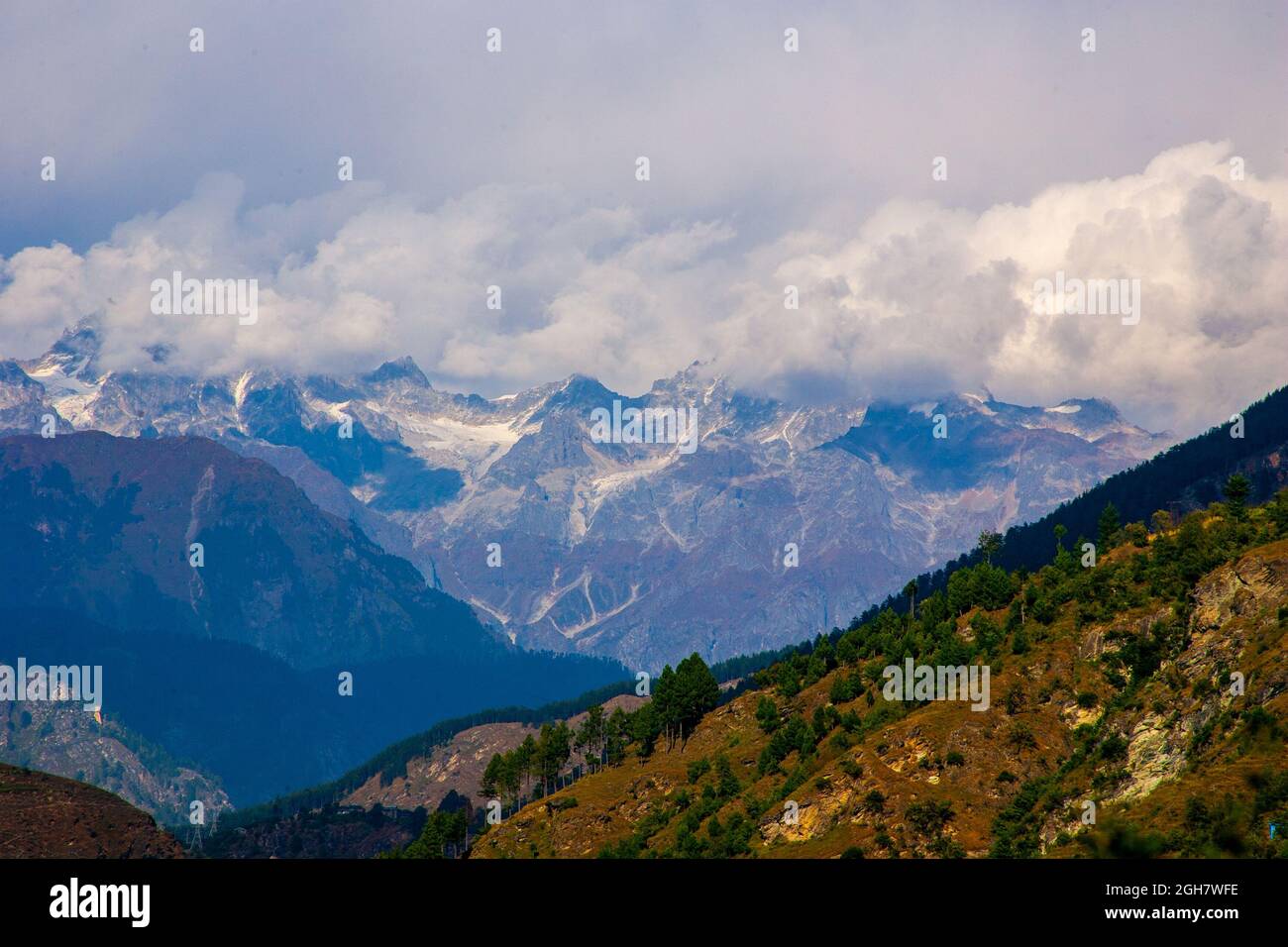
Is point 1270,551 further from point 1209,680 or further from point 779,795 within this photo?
point 779,795

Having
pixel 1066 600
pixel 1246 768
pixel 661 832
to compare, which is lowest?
pixel 661 832

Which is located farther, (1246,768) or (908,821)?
(908,821)
